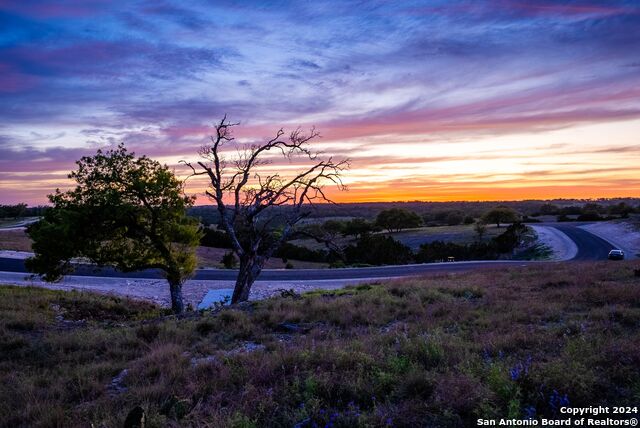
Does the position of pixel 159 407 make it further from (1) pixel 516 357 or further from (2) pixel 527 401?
(1) pixel 516 357

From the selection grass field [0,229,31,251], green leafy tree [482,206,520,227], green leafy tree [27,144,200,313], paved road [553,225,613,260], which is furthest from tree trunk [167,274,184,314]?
green leafy tree [482,206,520,227]

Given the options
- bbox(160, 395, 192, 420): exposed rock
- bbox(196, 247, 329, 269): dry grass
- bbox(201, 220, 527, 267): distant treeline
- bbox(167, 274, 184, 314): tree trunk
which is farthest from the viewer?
bbox(196, 247, 329, 269): dry grass

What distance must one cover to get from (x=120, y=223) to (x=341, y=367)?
17.0 m

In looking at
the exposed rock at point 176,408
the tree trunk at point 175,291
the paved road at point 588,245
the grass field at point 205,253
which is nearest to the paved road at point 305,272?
the grass field at point 205,253

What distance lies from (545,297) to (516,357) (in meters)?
6.87

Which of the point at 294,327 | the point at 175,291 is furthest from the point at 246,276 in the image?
the point at 294,327

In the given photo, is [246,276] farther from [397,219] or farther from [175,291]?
[397,219]

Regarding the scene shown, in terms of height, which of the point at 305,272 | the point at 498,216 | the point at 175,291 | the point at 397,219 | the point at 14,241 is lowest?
the point at 305,272

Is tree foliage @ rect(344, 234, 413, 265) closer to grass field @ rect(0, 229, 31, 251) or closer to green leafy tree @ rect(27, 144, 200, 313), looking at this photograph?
green leafy tree @ rect(27, 144, 200, 313)

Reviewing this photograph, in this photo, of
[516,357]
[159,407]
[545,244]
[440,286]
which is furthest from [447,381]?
[545,244]

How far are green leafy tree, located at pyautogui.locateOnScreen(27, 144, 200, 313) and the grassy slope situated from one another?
9.64m

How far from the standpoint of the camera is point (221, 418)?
15.5 ft

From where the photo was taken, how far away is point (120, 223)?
20219 millimetres

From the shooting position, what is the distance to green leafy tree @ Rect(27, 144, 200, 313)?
1928 cm
